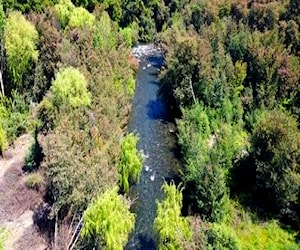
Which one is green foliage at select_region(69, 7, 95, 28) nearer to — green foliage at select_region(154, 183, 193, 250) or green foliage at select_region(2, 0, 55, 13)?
green foliage at select_region(2, 0, 55, 13)

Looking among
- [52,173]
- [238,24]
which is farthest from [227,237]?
[238,24]

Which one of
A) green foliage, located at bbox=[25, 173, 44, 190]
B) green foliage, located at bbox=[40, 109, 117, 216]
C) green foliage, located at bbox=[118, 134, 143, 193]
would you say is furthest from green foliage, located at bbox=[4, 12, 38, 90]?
green foliage, located at bbox=[118, 134, 143, 193]

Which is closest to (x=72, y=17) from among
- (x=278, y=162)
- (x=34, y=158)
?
(x=34, y=158)

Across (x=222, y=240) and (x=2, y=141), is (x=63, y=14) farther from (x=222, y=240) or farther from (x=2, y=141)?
(x=222, y=240)

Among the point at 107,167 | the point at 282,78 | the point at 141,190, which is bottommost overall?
the point at 141,190

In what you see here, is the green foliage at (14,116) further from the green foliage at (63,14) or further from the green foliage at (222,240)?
the green foliage at (222,240)

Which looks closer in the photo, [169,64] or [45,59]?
[45,59]

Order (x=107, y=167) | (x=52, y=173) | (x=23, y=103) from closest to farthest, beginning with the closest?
(x=52, y=173) → (x=107, y=167) → (x=23, y=103)

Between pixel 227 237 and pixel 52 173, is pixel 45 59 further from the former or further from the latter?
pixel 227 237
